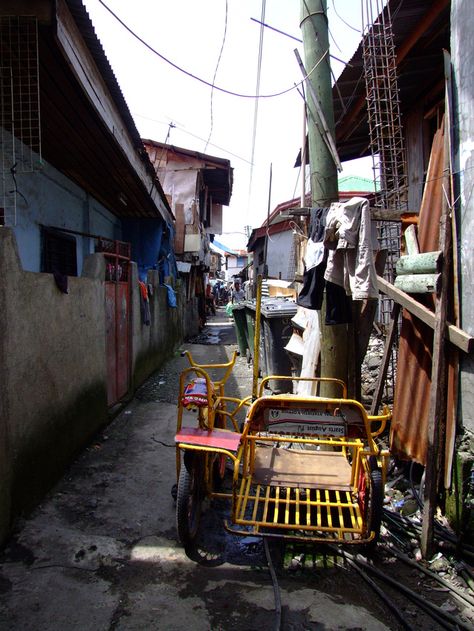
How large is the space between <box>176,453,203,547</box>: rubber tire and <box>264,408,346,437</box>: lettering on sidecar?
0.68m

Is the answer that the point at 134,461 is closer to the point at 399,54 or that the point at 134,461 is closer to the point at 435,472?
the point at 435,472

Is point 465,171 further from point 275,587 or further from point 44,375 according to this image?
point 44,375

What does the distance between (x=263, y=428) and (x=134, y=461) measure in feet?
7.18

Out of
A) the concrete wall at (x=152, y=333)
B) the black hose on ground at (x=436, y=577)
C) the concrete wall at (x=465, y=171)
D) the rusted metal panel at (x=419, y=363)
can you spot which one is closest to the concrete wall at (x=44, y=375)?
the concrete wall at (x=152, y=333)

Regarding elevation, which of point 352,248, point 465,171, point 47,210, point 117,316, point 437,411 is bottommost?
point 437,411

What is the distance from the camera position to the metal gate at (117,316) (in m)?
6.28

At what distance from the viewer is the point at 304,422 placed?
336cm

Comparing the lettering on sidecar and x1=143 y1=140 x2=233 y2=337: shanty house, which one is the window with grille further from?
x1=143 y1=140 x2=233 y2=337: shanty house

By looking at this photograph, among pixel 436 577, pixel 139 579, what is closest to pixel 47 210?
pixel 139 579

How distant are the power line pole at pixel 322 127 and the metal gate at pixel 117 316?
3249mm

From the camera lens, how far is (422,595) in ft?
9.41

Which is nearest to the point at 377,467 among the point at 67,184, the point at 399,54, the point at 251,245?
the point at 399,54

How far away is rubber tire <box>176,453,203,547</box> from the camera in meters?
3.02

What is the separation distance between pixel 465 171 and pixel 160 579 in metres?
3.79
